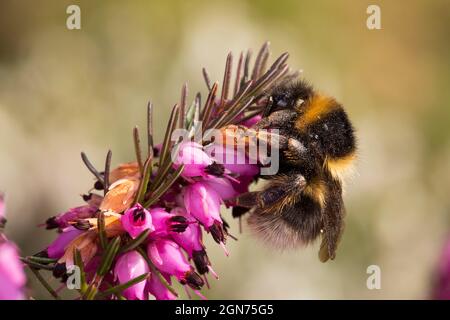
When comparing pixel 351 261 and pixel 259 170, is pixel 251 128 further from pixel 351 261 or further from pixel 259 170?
pixel 351 261

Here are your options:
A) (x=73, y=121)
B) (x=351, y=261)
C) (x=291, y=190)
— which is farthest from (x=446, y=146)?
(x=291, y=190)

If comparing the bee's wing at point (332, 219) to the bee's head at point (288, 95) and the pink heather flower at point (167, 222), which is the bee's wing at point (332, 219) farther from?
the pink heather flower at point (167, 222)

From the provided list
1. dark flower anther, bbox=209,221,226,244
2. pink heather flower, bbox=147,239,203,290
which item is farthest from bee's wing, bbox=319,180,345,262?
pink heather flower, bbox=147,239,203,290

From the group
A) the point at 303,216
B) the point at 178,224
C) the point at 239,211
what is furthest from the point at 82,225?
the point at 303,216

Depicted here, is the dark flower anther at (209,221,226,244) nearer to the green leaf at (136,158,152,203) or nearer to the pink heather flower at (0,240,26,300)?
the green leaf at (136,158,152,203)

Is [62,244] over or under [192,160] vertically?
under

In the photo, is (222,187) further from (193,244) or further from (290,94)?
(290,94)
